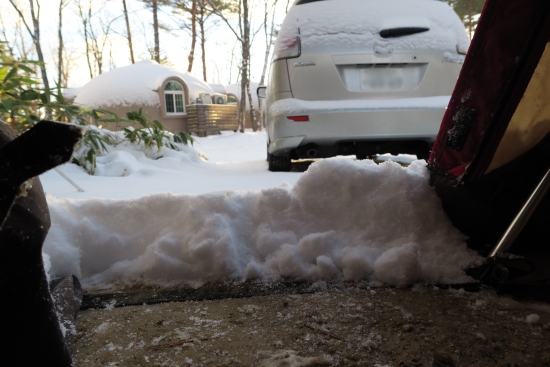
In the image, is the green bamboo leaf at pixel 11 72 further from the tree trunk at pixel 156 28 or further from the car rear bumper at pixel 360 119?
the tree trunk at pixel 156 28

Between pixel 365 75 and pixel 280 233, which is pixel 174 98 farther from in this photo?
pixel 280 233

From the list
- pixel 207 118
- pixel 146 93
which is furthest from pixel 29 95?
pixel 146 93

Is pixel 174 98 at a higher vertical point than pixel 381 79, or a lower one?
lower

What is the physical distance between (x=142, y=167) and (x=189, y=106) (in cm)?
1450

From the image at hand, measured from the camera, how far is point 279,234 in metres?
1.64

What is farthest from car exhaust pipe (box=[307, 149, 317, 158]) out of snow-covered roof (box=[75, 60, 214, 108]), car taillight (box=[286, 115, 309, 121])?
snow-covered roof (box=[75, 60, 214, 108])

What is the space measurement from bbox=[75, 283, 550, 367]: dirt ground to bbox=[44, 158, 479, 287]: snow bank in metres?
0.15

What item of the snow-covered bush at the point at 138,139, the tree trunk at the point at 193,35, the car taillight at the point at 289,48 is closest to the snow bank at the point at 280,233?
the car taillight at the point at 289,48

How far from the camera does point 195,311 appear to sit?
131 centimetres

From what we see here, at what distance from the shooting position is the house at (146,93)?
17.3 metres

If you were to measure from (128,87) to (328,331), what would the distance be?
1866cm

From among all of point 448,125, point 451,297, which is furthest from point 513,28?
point 451,297

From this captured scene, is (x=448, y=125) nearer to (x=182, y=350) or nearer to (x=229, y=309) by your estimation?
(x=229, y=309)

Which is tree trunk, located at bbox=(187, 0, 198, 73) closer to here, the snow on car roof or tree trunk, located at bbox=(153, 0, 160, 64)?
tree trunk, located at bbox=(153, 0, 160, 64)
